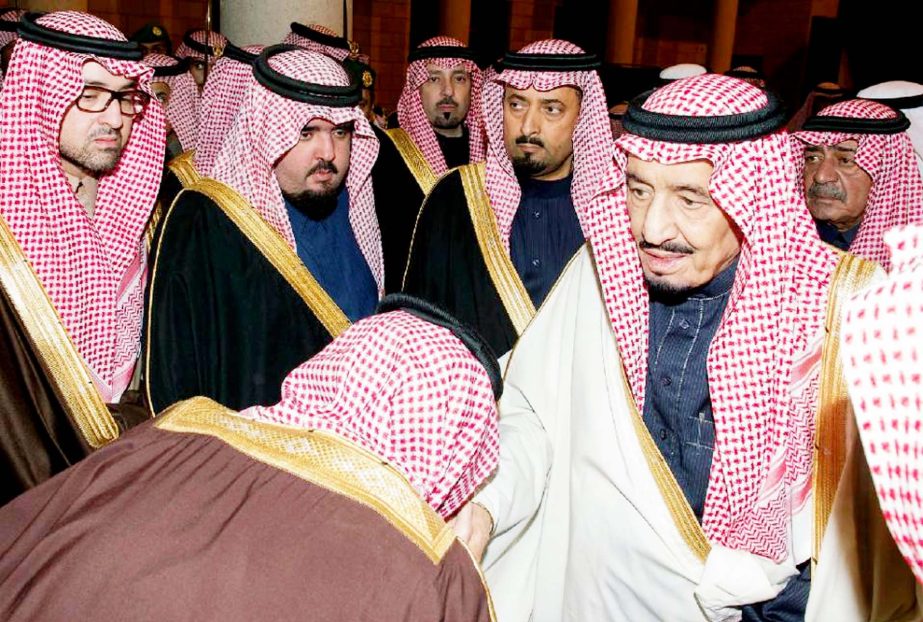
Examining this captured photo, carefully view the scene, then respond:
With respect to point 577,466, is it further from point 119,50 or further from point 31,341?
point 119,50

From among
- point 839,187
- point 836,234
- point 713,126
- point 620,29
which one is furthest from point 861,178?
point 620,29

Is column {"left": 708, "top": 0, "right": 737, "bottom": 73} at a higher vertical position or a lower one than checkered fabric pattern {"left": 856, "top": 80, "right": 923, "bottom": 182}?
higher

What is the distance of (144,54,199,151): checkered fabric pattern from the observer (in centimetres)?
596

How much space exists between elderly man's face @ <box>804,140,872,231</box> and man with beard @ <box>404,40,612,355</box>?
1.38 metres

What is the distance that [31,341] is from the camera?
2322 millimetres

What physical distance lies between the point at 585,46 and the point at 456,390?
52.3ft

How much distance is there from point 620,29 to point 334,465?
15094mm

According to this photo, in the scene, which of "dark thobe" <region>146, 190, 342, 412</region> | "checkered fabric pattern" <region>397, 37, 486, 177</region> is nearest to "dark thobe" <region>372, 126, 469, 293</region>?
"checkered fabric pattern" <region>397, 37, 486, 177</region>

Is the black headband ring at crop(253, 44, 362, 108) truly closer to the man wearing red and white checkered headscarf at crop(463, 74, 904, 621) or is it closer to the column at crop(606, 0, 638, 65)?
the man wearing red and white checkered headscarf at crop(463, 74, 904, 621)

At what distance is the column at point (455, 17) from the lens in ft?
42.2

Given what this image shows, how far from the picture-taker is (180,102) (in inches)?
240

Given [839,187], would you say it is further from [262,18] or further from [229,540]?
[229,540]

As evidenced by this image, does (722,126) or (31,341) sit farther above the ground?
(722,126)

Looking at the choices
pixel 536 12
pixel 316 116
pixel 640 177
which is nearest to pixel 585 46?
pixel 536 12
